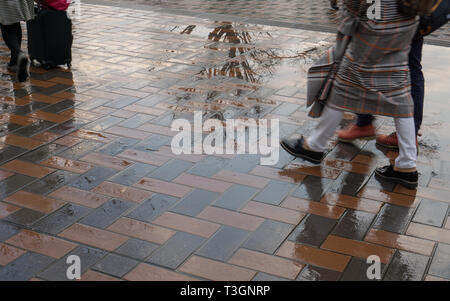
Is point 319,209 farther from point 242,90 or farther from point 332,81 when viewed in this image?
point 242,90

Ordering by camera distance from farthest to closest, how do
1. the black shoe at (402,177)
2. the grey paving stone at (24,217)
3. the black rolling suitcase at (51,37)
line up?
the black rolling suitcase at (51,37) < the black shoe at (402,177) < the grey paving stone at (24,217)

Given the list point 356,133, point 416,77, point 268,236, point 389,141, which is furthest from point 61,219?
point 416,77

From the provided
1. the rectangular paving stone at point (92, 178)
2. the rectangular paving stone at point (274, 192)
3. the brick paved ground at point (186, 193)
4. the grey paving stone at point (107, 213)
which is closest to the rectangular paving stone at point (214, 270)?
the brick paved ground at point (186, 193)

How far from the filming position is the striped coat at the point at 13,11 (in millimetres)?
5297

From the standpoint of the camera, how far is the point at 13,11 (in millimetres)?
5320

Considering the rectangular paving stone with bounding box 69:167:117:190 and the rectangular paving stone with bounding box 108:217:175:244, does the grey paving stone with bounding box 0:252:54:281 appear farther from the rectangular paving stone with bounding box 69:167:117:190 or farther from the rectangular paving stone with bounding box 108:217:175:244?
the rectangular paving stone with bounding box 69:167:117:190

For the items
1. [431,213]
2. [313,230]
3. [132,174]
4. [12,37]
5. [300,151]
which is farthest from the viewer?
[12,37]

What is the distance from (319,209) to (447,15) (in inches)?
53.3

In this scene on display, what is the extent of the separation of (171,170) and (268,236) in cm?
93

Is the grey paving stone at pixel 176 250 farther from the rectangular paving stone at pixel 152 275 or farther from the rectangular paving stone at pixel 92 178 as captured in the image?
the rectangular paving stone at pixel 92 178

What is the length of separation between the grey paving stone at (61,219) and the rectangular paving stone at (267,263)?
0.88 meters

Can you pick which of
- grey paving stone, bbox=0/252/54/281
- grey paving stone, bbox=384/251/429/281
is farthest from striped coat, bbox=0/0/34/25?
grey paving stone, bbox=384/251/429/281

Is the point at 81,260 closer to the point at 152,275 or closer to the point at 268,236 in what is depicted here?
the point at 152,275
